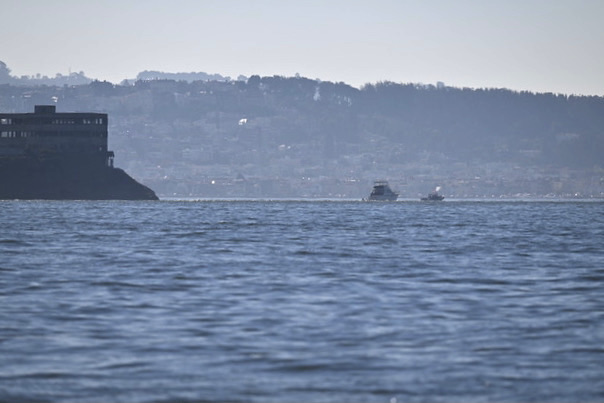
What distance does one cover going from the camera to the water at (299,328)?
27.4 meters

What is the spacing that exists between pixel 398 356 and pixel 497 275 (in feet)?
94.8

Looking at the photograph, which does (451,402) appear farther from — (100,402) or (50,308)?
(50,308)

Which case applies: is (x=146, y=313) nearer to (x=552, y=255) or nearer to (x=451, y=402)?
(x=451, y=402)

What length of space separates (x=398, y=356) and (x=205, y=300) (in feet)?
50.6

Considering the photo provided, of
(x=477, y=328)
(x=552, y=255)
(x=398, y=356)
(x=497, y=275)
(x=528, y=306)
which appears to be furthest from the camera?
(x=552, y=255)

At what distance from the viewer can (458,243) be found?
94.3 m

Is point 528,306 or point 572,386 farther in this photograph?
point 528,306

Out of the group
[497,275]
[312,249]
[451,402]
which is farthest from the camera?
[312,249]

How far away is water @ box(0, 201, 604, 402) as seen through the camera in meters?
27.4

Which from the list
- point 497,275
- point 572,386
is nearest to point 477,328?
point 572,386

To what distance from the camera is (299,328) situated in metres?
36.7

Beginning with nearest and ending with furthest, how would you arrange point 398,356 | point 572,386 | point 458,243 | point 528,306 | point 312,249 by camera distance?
point 572,386 → point 398,356 → point 528,306 → point 312,249 → point 458,243

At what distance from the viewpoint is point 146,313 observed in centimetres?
4088

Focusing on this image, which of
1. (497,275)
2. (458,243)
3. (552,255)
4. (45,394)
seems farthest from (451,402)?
(458,243)
